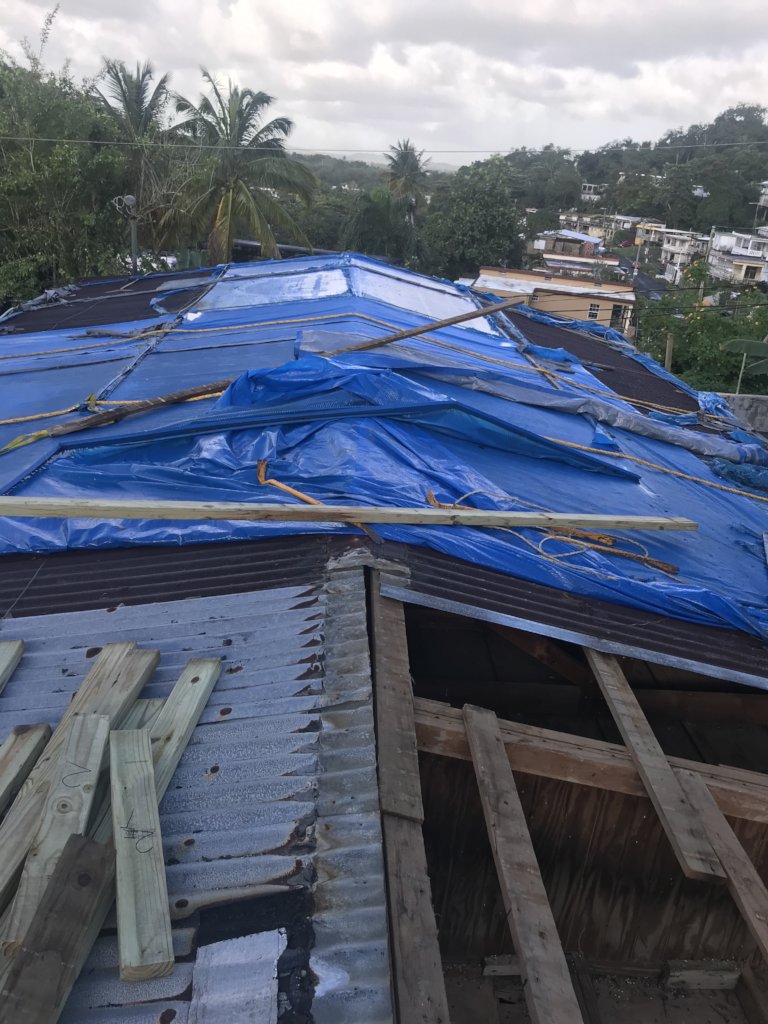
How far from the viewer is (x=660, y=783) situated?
2.67 meters

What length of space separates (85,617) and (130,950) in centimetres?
196

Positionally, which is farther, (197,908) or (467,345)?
(467,345)

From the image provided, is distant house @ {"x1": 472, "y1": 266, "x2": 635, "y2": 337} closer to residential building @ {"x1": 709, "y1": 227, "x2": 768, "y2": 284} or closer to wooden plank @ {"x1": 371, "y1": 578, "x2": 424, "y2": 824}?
residential building @ {"x1": 709, "y1": 227, "x2": 768, "y2": 284}

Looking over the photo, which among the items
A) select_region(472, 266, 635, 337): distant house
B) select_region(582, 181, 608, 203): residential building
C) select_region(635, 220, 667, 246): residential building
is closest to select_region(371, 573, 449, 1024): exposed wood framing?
select_region(472, 266, 635, 337): distant house

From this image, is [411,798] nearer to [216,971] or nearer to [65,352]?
[216,971]

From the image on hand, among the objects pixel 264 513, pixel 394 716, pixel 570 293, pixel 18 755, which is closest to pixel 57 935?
pixel 18 755

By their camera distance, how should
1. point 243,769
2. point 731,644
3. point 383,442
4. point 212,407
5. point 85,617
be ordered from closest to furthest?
point 243,769 < point 85,617 < point 731,644 < point 383,442 < point 212,407

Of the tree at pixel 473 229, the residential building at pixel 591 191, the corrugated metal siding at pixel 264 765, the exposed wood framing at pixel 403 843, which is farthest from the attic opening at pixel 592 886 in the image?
the residential building at pixel 591 191

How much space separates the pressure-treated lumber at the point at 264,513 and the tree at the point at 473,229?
32.7m

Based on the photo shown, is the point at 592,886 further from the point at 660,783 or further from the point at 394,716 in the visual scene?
the point at 394,716

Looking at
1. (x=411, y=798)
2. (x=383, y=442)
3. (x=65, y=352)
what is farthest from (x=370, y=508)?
(x=65, y=352)

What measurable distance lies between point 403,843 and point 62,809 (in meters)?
1.10

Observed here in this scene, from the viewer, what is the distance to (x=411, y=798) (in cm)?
235

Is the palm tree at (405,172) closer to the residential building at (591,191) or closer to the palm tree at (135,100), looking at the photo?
the palm tree at (135,100)
